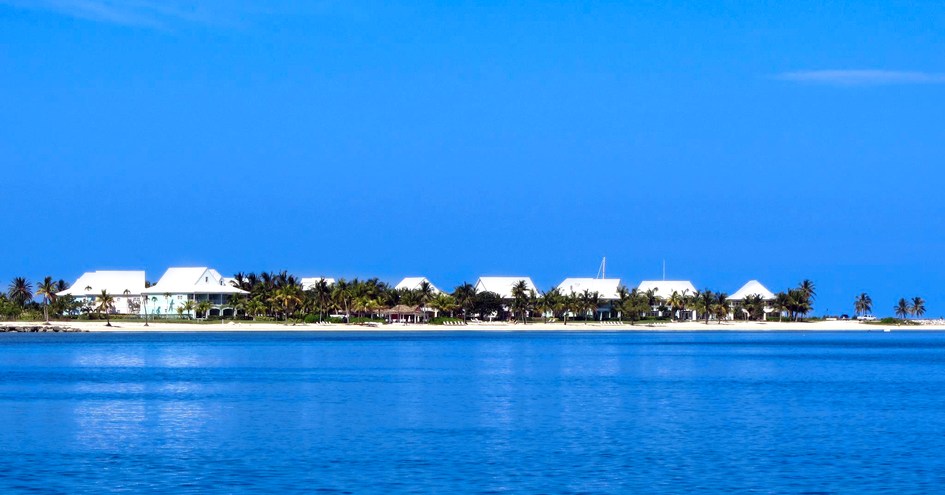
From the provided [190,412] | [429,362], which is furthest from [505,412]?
[429,362]

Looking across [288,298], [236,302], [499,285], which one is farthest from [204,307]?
[499,285]

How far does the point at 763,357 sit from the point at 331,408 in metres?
46.1

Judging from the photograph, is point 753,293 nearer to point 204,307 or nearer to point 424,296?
point 424,296

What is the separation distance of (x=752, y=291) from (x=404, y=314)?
6296 cm

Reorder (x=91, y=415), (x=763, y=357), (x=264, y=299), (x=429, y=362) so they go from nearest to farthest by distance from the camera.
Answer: (x=91, y=415)
(x=429, y=362)
(x=763, y=357)
(x=264, y=299)

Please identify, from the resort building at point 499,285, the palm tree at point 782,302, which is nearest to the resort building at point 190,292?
the resort building at point 499,285

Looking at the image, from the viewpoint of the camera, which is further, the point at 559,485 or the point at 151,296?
the point at 151,296

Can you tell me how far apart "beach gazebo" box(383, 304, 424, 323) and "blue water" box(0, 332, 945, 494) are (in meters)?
79.7

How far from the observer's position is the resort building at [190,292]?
140500 millimetres

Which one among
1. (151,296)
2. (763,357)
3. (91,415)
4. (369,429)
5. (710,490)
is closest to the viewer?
(710,490)

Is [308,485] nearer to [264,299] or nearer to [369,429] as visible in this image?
[369,429]

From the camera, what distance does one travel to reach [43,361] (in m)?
69.9

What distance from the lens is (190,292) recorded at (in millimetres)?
140625

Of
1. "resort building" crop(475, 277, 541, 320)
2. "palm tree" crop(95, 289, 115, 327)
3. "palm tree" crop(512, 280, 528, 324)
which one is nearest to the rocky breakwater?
"palm tree" crop(95, 289, 115, 327)
